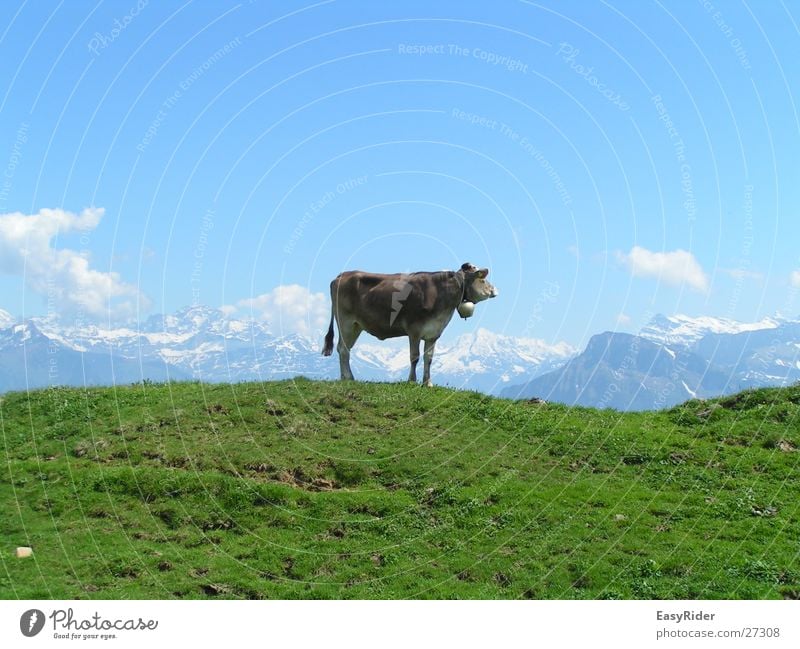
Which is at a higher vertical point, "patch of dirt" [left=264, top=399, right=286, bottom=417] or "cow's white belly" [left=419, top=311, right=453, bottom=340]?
"cow's white belly" [left=419, top=311, right=453, bottom=340]

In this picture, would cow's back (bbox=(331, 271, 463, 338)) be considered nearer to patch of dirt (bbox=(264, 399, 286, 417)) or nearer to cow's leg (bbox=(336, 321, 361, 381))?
cow's leg (bbox=(336, 321, 361, 381))

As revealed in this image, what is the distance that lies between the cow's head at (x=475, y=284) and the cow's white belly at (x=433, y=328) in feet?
3.85

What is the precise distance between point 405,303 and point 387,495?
859 centimetres

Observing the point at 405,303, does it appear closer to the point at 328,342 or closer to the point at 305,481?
the point at 328,342

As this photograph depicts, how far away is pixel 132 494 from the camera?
20.2 m

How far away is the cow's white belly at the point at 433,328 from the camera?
91.0 ft

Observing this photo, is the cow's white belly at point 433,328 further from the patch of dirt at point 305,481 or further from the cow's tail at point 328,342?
the patch of dirt at point 305,481

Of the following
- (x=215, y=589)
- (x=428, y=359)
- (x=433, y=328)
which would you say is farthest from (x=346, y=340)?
(x=215, y=589)

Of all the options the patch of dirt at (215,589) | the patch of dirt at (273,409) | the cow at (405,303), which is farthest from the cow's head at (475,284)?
the patch of dirt at (215,589)

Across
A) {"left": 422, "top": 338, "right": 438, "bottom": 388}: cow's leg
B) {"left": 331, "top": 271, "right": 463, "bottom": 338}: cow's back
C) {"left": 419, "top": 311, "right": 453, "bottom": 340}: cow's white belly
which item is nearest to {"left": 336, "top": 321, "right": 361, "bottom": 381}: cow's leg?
{"left": 331, "top": 271, "right": 463, "bottom": 338}: cow's back

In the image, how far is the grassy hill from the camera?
1702cm

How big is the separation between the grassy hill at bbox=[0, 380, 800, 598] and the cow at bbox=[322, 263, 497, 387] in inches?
78.0

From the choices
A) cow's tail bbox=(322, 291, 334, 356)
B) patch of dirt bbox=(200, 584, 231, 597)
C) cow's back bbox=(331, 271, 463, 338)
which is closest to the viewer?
patch of dirt bbox=(200, 584, 231, 597)

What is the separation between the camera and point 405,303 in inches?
1083
